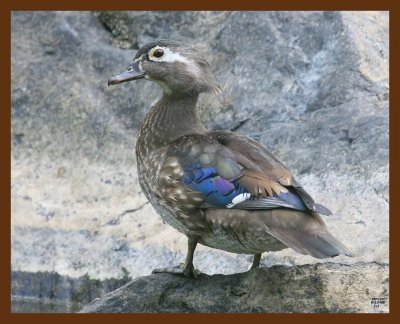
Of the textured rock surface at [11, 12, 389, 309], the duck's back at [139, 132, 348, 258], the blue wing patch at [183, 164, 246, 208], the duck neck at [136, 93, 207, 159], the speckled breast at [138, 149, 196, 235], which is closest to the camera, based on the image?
the duck's back at [139, 132, 348, 258]

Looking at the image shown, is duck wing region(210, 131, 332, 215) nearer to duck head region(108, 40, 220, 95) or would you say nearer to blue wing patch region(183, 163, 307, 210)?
blue wing patch region(183, 163, 307, 210)

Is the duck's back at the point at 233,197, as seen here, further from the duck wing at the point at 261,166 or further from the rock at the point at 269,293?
the rock at the point at 269,293

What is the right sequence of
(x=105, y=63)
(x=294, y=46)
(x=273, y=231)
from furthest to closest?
(x=105, y=63), (x=294, y=46), (x=273, y=231)

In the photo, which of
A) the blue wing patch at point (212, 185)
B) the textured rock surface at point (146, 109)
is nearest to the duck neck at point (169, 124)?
the blue wing patch at point (212, 185)

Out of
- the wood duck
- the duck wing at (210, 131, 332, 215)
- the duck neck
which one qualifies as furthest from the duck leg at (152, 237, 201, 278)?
the duck neck

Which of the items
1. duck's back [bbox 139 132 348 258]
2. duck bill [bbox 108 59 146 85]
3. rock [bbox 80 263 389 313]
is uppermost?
duck bill [bbox 108 59 146 85]

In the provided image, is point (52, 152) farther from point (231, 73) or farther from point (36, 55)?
point (231, 73)

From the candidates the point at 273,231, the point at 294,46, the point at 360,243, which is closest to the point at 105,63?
the point at 294,46

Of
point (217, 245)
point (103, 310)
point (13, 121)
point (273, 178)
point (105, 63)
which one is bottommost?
point (103, 310)
